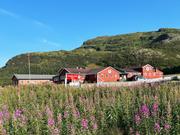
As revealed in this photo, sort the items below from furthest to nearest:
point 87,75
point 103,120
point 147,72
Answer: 1. point 147,72
2. point 87,75
3. point 103,120

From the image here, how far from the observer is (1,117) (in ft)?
30.4

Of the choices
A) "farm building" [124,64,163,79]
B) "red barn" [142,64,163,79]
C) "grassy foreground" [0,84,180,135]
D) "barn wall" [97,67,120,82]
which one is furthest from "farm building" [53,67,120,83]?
"grassy foreground" [0,84,180,135]

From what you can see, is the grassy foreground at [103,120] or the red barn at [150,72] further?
the red barn at [150,72]

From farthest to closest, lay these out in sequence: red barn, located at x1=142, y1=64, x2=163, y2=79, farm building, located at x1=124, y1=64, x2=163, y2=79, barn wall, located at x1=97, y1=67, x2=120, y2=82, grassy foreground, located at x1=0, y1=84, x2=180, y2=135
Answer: red barn, located at x1=142, y1=64, x2=163, y2=79 → farm building, located at x1=124, y1=64, x2=163, y2=79 → barn wall, located at x1=97, y1=67, x2=120, y2=82 → grassy foreground, located at x1=0, y1=84, x2=180, y2=135

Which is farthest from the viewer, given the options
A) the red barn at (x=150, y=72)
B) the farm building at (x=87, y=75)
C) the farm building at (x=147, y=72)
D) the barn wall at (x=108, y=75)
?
the red barn at (x=150, y=72)

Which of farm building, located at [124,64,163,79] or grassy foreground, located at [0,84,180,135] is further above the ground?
farm building, located at [124,64,163,79]

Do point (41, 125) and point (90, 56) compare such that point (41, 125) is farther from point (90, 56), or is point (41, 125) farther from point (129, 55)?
point (90, 56)

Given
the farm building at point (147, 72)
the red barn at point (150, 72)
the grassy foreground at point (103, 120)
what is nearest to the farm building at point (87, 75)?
the farm building at point (147, 72)

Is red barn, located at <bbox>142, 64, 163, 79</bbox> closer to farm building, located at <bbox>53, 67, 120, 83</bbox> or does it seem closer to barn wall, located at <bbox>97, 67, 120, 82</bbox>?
barn wall, located at <bbox>97, 67, 120, 82</bbox>

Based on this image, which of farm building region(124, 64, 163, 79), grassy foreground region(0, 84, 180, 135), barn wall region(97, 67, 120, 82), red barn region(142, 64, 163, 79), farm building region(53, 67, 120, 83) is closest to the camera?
grassy foreground region(0, 84, 180, 135)

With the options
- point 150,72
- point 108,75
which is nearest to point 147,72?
point 150,72

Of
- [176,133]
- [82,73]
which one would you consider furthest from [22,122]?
[82,73]

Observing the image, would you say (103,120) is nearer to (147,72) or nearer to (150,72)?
(150,72)

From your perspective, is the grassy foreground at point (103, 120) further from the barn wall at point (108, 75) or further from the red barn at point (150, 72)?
the red barn at point (150, 72)
